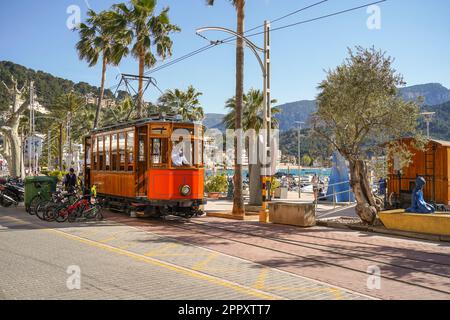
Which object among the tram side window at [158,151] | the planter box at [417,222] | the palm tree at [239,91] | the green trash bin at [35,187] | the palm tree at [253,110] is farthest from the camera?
the palm tree at [253,110]

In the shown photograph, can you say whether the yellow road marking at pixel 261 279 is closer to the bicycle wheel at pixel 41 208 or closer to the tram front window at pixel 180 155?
the tram front window at pixel 180 155

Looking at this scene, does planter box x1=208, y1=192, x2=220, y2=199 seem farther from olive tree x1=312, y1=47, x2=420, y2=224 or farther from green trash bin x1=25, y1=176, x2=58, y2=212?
olive tree x1=312, y1=47, x2=420, y2=224

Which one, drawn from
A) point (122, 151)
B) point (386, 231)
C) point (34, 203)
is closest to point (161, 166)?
point (122, 151)

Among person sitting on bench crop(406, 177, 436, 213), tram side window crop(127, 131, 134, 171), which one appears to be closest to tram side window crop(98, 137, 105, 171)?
tram side window crop(127, 131, 134, 171)

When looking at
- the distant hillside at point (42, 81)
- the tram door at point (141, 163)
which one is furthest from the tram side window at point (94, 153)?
the distant hillside at point (42, 81)

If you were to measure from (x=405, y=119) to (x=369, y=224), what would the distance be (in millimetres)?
3443

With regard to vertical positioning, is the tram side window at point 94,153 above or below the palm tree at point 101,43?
below

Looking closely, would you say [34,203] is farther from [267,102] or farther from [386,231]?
[386,231]

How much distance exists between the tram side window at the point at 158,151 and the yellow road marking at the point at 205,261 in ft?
20.1

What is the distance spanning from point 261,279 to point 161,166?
8437 mm

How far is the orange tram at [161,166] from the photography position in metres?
15.4

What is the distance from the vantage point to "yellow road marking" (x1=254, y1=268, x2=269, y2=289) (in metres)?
7.19

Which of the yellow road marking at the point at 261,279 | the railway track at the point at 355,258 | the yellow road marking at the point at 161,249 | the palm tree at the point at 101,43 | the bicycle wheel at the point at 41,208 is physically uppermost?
the palm tree at the point at 101,43
